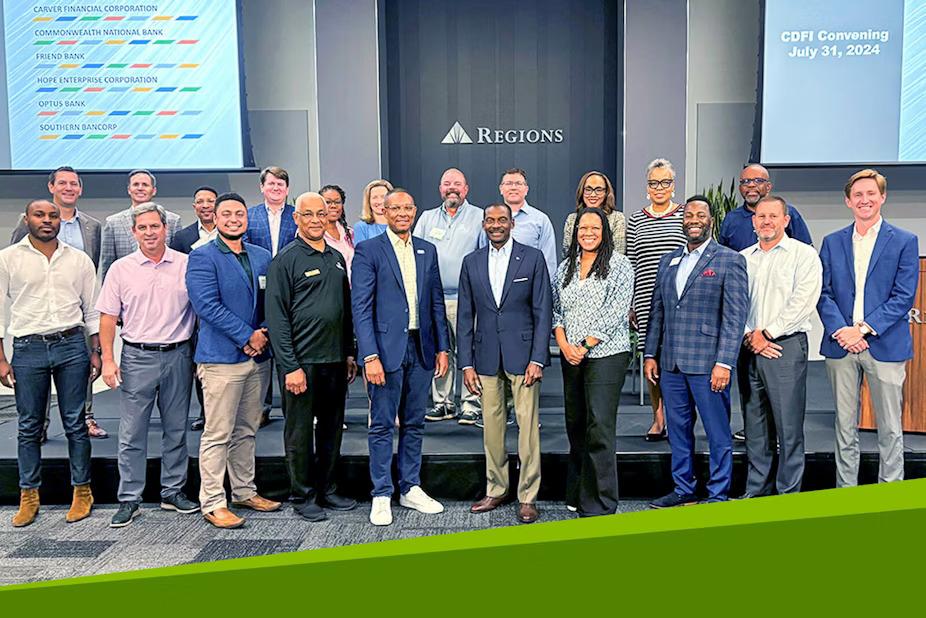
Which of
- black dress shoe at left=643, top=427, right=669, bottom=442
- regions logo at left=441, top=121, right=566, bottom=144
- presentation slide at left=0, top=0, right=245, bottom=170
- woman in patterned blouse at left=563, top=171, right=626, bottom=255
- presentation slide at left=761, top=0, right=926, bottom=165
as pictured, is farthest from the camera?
regions logo at left=441, top=121, right=566, bottom=144

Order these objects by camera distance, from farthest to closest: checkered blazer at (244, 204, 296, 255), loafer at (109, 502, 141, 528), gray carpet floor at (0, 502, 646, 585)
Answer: checkered blazer at (244, 204, 296, 255), loafer at (109, 502, 141, 528), gray carpet floor at (0, 502, 646, 585)

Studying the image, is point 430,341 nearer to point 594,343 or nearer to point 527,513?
point 594,343

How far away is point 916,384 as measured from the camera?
A: 434cm

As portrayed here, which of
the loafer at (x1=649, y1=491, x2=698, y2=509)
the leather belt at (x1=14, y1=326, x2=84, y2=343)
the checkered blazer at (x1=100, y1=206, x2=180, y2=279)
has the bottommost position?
the loafer at (x1=649, y1=491, x2=698, y2=509)

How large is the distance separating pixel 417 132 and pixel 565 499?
371 centimetres

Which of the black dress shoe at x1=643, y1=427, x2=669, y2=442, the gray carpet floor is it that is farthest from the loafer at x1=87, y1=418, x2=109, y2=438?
the black dress shoe at x1=643, y1=427, x2=669, y2=442

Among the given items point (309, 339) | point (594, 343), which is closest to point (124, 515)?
point (309, 339)

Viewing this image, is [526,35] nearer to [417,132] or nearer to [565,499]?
[417,132]

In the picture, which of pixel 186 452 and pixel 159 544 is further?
pixel 186 452

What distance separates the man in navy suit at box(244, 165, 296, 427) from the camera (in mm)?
4457

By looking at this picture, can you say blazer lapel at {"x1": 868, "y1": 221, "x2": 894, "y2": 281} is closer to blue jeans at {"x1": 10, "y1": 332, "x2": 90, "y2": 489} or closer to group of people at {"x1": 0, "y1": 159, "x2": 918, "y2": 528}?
group of people at {"x1": 0, "y1": 159, "x2": 918, "y2": 528}

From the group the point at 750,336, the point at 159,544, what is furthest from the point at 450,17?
the point at 159,544

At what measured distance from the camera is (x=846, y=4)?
19.2ft

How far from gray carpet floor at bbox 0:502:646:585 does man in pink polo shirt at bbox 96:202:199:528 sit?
0.61ft
